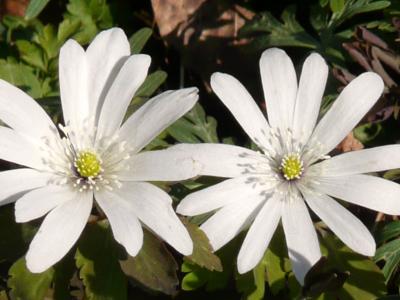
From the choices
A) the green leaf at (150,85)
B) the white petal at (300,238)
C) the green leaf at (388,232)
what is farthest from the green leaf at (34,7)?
the green leaf at (388,232)

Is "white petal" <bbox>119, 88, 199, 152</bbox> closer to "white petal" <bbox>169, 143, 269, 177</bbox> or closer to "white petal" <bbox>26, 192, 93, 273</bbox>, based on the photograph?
"white petal" <bbox>169, 143, 269, 177</bbox>

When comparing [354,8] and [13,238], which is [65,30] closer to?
[13,238]

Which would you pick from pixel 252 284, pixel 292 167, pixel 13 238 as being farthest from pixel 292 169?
pixel 13 238

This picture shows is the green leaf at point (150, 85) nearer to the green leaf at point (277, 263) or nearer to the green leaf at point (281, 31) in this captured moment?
the green leaf at point (281, 31)

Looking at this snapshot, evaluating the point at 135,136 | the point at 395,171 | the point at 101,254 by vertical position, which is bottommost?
the point at 101,254

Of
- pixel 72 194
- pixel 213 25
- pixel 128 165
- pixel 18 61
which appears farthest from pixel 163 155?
pixel 213 25

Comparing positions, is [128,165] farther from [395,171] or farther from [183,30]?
[183,30]

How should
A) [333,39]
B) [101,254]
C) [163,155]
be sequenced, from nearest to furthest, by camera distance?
[163,155] < [101,254] < [333,39]
